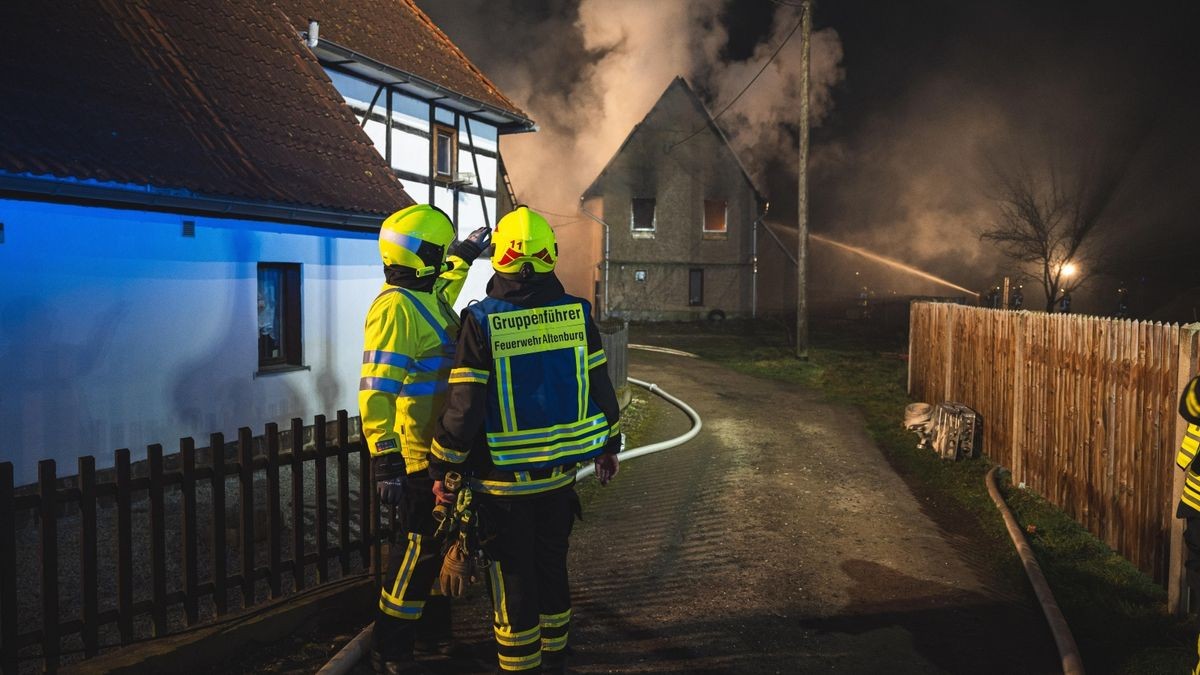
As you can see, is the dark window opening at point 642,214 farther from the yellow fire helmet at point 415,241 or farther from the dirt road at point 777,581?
the yellow fire helmet at point 415,241

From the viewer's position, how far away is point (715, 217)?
3422 centimetres

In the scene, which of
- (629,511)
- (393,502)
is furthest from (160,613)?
(629,511)

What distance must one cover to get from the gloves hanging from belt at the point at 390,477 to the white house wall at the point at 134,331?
503 cm

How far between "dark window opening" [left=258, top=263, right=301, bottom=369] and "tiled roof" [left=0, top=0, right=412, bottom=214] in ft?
4.13

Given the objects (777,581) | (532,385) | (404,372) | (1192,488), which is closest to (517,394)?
(532,385)

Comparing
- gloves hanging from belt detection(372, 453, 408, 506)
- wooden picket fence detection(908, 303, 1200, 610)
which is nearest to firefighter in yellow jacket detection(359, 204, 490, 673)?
gloves hanging from belt detection(372, 453, 408, 506)

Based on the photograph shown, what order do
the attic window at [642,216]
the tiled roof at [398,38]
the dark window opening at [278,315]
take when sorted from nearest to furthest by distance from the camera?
the dark window opening at [278,315] → the tiled roof at [398,38] → the attic window at [642,216]

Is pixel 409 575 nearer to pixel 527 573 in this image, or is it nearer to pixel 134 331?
pixel 527 573

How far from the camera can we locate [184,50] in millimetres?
9398

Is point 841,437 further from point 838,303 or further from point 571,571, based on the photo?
point 838,303

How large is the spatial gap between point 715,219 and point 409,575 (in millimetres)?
31480

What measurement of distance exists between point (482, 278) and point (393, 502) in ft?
44.8

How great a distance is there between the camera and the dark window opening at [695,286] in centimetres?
3434

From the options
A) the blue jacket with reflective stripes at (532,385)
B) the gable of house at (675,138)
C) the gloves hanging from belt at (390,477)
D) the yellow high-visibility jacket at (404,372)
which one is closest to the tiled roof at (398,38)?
the yellow high-visibility jacket at (404,372)
